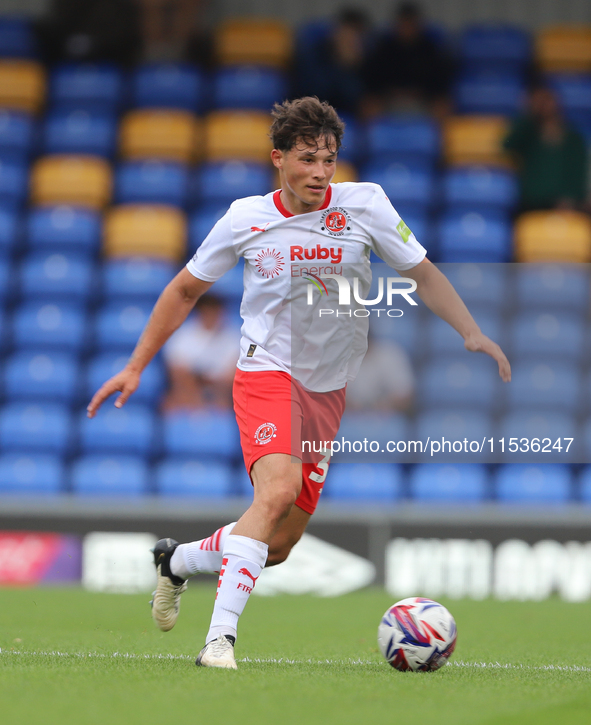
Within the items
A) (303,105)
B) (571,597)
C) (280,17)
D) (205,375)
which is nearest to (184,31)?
(280,17)

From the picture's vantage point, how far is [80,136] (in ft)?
35.8

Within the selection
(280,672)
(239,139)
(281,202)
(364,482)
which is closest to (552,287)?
(364,482)

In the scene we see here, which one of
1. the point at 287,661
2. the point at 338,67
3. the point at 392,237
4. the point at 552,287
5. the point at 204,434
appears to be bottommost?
the point at 204,434

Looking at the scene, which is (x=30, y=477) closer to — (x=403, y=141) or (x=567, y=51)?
(x=403, y=141)

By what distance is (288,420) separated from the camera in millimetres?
3949

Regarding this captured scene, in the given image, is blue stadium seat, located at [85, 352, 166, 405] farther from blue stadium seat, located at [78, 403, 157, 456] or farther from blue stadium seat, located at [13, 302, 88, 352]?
blue stadium seat, located at [13, 302, 88, 352]

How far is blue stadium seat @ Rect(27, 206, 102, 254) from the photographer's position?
10.2 metres

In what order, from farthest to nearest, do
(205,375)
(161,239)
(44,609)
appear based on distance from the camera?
1. (161,239)
2. (205,375)
3. (44,609)

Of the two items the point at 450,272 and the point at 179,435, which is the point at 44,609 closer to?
the point at 179,435

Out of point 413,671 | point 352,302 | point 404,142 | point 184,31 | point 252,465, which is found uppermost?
point 184,31

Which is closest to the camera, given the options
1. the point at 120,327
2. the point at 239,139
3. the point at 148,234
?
the point at 120,327

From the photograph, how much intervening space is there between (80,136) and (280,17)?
300 cm

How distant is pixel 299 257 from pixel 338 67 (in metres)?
6.80

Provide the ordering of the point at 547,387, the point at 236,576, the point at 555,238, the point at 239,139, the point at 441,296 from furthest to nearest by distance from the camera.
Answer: the point at 239,139
the point at 555,238
the point at 547,387
the point at 441,296
the point at 236,576
